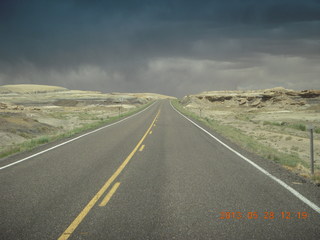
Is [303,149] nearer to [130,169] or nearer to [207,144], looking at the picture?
[207,144]

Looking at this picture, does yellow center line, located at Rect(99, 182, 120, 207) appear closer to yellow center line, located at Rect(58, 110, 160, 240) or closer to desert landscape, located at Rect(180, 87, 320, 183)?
yellow center line, located at Rect(58, 110, 160, 240)

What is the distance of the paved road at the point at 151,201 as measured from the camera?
3.95 metres

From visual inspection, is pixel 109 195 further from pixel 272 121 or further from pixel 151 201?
pixel 272 121

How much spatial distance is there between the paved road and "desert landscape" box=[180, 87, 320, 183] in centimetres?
225

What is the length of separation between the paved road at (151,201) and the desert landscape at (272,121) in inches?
88.4

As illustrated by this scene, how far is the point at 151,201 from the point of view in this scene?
508 cm

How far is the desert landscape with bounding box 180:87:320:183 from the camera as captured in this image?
36.6ft

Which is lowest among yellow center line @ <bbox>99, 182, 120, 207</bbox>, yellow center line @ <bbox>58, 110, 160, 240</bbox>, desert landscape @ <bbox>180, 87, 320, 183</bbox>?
desert landscape @ <bbox>180, 87, 320, 183</bbox>

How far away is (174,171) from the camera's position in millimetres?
7398

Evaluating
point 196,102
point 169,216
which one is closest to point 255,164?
point 169,216
